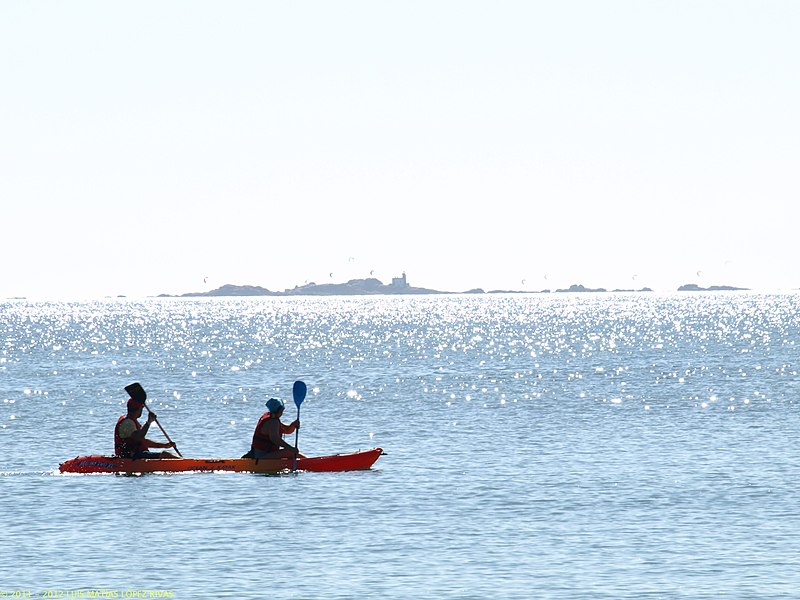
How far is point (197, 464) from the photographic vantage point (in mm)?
29734

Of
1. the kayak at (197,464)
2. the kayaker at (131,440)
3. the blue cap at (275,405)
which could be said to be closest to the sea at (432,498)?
the kayak at (197,464)

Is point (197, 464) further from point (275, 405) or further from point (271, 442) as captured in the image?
point (275, 405)

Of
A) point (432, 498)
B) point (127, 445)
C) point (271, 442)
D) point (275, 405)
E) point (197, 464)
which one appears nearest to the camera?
point (432, 498)

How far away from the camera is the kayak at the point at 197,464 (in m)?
29.7

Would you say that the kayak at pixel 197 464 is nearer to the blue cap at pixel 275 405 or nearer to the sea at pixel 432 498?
the sea at pixel 432 498

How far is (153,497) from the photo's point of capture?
87.7 ft

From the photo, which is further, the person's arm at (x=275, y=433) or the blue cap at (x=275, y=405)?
the person's arm at (x=275, y=433)

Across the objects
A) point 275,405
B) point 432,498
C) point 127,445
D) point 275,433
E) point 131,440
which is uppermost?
point 275,405

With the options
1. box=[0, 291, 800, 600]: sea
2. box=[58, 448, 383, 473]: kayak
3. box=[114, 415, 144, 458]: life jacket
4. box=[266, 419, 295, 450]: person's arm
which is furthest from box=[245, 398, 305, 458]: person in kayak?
box=[114, 415, 144, 458]: life jacket

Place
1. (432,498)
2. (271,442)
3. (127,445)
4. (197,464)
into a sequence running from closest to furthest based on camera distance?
(432,498), (197,464), (127,445), (271,442)

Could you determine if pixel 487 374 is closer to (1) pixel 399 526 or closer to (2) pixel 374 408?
(2) pixel 374 408

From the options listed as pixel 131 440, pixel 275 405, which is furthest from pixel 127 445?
pixel 275 405

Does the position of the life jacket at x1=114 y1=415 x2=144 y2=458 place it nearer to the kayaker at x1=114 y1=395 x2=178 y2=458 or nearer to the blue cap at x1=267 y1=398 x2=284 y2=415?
the kayaker at x1=114 y1=395 x2=178 y2=458

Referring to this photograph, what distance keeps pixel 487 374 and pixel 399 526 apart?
159ft
